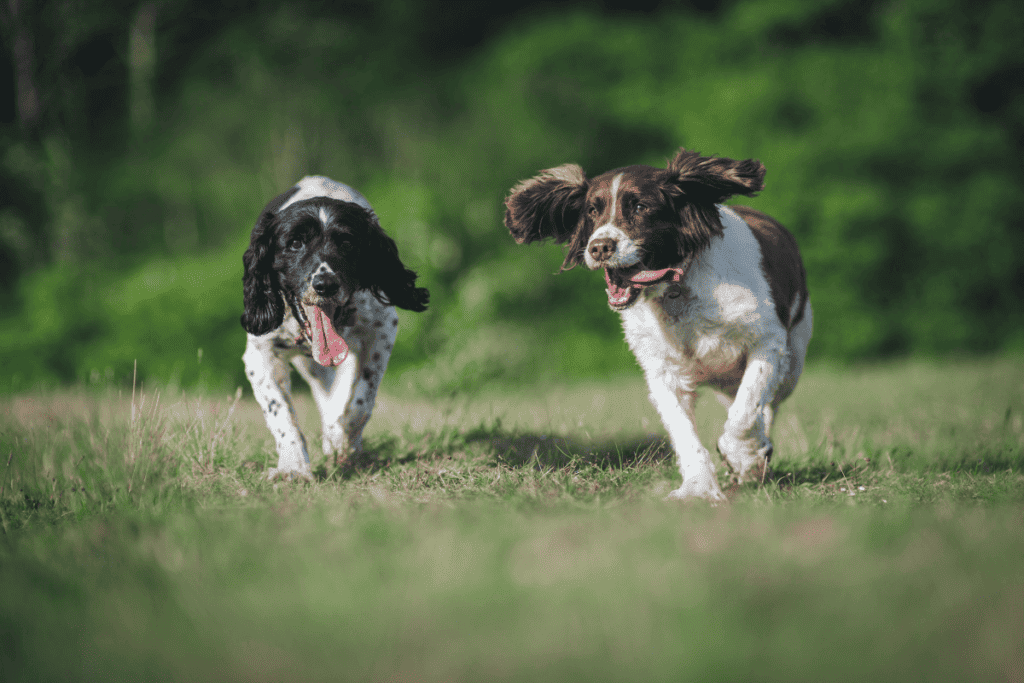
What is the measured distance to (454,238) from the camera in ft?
34.7

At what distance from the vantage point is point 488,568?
2195 mm

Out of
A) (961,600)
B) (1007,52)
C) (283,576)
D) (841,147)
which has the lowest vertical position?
(961,600)

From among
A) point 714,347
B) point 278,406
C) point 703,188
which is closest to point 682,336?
point 714,347

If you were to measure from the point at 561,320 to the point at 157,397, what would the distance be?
8422 mm

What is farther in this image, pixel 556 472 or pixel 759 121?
pixel 759 121

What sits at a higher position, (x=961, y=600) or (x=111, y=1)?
(x=111, y=1)

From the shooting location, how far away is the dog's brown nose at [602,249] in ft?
11.5

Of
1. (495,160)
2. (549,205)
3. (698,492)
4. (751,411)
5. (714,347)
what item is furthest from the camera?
(495,160)

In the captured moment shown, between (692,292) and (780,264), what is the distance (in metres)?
0.75

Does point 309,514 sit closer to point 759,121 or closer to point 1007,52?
point 759,121

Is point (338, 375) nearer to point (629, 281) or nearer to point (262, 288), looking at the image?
point (262, 288)

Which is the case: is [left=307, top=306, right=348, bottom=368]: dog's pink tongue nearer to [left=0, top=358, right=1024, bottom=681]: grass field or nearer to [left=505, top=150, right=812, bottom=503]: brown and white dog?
[left=0, top=358, right=1024, bottom=681]: grass field

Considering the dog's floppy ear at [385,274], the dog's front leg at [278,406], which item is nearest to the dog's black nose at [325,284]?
the dog's floppy ear at [385,274]

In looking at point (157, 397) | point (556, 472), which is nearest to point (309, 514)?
point (556, 472)
